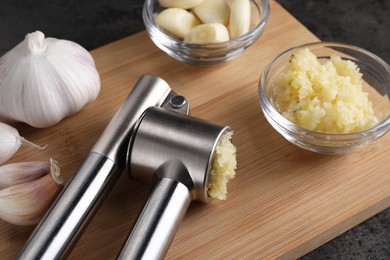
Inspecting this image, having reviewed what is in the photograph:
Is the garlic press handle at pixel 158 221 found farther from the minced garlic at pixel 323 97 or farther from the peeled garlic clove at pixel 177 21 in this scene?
the peeled garlic clove at pixel 177 21

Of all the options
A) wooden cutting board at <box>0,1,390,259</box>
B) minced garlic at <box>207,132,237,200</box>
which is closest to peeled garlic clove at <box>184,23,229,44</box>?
wooden cutting board at <box>0,1,390,259</box>

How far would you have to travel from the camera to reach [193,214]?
1.32 meters

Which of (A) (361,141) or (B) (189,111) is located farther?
(B) (189,111)

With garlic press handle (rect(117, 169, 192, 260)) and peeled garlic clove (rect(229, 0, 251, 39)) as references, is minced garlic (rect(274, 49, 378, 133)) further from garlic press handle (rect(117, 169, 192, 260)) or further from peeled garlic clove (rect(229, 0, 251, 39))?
garlic press handle (rect(117, 169, 192, 260))

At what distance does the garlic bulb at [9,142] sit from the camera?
138 centimetres

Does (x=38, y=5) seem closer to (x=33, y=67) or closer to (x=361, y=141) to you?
(x=33, y=67)

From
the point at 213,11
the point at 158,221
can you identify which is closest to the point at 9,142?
the point at 158,221

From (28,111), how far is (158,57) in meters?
0.45

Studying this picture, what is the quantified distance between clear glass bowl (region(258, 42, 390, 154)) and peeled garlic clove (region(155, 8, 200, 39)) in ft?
0.91

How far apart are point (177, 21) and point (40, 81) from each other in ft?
1.41

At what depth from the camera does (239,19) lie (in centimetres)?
159

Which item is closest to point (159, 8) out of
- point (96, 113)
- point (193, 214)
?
point (96, 113)

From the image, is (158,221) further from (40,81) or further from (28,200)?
(40,81)

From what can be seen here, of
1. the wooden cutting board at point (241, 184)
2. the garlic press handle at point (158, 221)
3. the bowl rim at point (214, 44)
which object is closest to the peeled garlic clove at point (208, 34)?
the bowl rim at point (214, 44)
